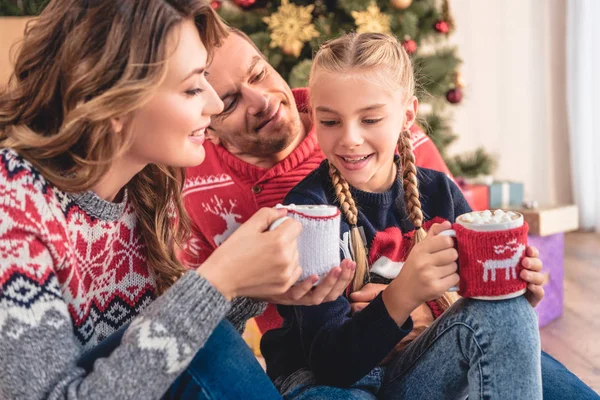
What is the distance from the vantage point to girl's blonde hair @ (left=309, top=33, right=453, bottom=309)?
122cm

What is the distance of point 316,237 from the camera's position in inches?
38.4

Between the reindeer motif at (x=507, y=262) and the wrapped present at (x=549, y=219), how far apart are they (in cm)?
140

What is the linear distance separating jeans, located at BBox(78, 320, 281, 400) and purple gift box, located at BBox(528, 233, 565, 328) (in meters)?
1.65

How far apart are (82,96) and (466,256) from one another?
614mm

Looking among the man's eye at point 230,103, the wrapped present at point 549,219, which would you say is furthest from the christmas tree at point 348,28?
the man's eye at point 230,103

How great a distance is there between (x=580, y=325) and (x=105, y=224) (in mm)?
1820

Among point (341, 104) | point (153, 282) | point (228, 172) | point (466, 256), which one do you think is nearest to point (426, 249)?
point (466, 256)

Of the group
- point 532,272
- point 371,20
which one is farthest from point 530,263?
point 371,20

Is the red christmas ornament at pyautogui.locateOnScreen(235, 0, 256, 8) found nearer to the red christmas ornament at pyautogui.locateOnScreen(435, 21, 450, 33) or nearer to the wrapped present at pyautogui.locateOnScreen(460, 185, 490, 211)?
the red christmas ornament at pyautogui.locateOnScreen(435, 21, 450, 33)

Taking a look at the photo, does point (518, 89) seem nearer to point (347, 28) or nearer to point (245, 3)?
point (347, 28)

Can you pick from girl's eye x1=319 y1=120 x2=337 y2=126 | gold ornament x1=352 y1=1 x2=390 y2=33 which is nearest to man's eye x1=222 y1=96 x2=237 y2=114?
girl's eye x1=319 y1=120 x2=337 y2=126

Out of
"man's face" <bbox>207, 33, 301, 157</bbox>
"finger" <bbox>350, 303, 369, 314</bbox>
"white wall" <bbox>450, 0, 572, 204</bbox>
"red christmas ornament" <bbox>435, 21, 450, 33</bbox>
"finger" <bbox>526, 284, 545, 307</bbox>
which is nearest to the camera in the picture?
"finger" <bbox>526, 284, 545, 307</bbox>

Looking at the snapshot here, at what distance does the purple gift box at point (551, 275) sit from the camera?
233 cm

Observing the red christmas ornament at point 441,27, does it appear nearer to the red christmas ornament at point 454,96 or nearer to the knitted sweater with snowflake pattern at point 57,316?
the red christmas ornament at point 454,96
